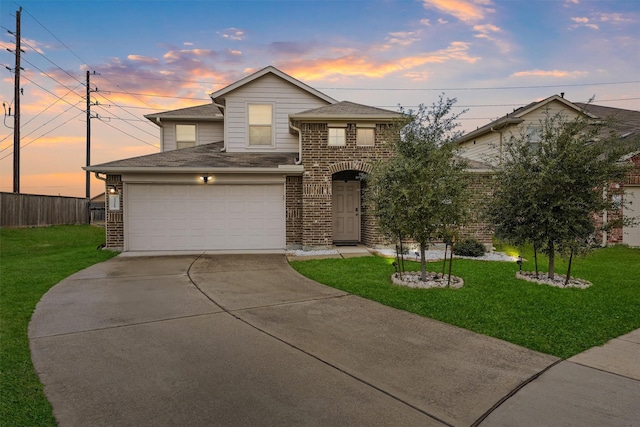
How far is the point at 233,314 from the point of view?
18.5 ft

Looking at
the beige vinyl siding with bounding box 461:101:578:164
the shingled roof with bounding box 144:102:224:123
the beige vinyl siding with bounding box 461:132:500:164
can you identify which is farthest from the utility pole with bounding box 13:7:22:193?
the beige vinyl siding with bounding box 461:132:500:164

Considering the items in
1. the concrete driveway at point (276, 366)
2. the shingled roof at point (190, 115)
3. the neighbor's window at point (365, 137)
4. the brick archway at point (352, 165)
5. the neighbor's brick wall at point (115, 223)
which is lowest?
the concrete driveway at point (276, 366)

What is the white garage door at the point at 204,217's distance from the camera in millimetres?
12477

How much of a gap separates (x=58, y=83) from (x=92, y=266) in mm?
22296

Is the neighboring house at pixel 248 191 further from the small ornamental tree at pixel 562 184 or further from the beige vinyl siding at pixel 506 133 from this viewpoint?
the beige vinyl siding at pixel 506 133

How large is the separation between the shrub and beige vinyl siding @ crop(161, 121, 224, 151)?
11.0 meters

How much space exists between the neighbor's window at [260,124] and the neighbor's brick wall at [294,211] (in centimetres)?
247

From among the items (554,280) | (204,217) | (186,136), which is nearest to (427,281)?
(554,280)

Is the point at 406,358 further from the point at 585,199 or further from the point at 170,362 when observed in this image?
the point at 585,199

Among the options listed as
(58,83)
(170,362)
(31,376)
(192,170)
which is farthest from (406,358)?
(58,83)

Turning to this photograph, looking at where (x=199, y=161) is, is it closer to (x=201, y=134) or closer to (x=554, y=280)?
(x=201, y=134)

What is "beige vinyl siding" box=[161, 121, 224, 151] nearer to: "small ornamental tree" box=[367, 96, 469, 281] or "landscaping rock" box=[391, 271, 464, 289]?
"small ornamental tree" box=[367, 96, 469, 281]

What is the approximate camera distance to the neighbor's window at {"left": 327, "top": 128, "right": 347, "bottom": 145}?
12508 mm

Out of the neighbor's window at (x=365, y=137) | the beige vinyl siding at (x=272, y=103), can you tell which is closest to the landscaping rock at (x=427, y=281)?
the neighbor's window at (x=365, y=137)
